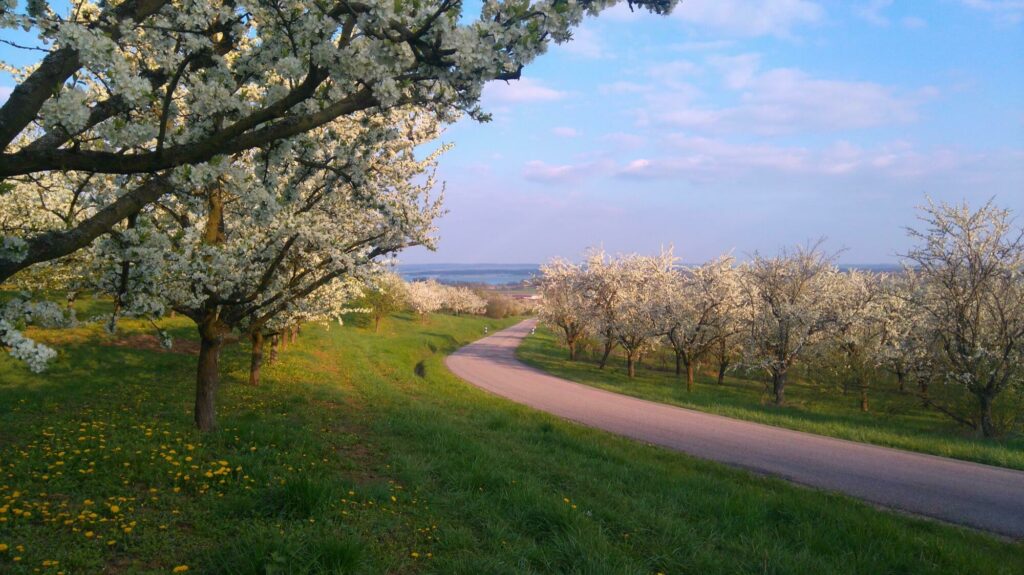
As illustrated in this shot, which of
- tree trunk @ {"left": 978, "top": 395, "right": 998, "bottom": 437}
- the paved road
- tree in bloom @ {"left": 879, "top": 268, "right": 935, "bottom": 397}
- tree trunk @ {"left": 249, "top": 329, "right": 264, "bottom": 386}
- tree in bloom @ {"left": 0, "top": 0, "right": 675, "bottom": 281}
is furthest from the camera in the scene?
tree in bloom @ {"left": 879, "top": 268, "right": 935, "bottom": 397}

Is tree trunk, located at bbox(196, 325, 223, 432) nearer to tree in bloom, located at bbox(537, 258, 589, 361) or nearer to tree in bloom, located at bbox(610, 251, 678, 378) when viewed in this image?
tree in bloom, located at bbox(610, 251, 678, 378)

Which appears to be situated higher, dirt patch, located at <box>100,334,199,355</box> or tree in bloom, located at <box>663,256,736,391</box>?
tree in bloom, located at <box>663,256,736,391</box>

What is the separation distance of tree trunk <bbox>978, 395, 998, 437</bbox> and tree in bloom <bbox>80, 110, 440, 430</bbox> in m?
18.1

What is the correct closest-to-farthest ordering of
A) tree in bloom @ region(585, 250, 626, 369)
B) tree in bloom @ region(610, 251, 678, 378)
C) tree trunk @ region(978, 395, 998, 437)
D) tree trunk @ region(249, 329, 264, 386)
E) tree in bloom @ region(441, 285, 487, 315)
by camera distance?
tree trunk @ region(249, 329, 264, 386) < tree trunk @ region(978, 395, 998, 437) < tree in bloom @ region(610, 251, 678, 378) < tree in bloom @ region(585, 250, 626, 369) < tree in bloom @ region(441, 285, 487, 315)

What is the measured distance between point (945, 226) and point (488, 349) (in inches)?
1236

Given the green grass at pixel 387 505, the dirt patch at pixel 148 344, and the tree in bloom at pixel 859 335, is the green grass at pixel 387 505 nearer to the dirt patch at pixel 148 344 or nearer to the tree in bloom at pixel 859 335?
the dirt patch at pixel 148 344

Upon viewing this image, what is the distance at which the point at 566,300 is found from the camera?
3966 cm

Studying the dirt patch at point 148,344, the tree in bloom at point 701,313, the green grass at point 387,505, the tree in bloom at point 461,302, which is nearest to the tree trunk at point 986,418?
the tree in bloom at point 701,313

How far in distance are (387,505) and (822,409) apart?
22.0 metres

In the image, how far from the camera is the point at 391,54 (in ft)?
14.0

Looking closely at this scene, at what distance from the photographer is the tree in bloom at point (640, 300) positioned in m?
29.2

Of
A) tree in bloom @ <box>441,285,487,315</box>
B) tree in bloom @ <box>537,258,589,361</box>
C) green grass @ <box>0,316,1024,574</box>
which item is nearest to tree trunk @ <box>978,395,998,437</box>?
green grass @ <box>0,316,1024,574</box>

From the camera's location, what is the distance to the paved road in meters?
9.88

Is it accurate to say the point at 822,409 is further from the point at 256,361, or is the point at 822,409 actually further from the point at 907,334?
the point at 256,361
